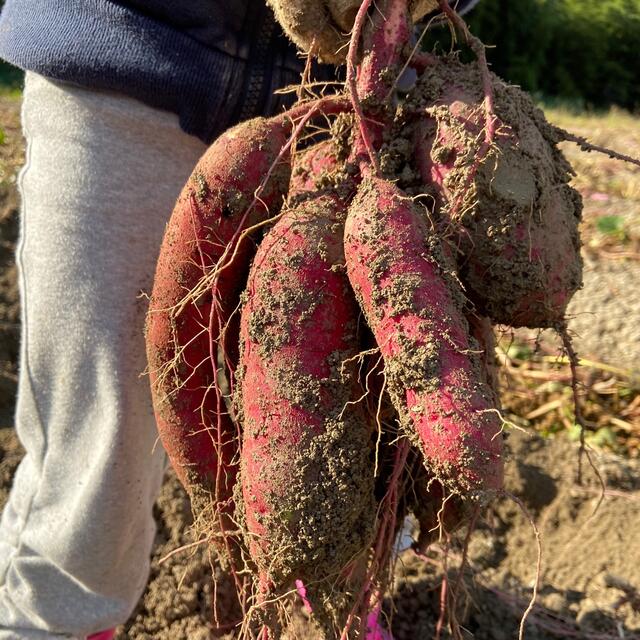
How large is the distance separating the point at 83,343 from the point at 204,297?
0.31m

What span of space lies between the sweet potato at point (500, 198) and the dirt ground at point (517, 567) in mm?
658

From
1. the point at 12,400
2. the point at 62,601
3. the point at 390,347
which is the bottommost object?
the point at 12,400

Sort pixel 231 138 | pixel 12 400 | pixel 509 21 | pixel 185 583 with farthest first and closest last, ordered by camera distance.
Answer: pixel 509 21 < pixel 12 400 < pixel 185 583 < pixel 231 138

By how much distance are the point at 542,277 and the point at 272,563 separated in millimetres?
499

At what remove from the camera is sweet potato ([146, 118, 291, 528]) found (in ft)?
3.10

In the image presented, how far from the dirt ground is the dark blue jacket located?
86 centimetres

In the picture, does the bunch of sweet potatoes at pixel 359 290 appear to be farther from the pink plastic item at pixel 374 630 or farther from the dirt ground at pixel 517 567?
the dirt ground at pixel 517 567

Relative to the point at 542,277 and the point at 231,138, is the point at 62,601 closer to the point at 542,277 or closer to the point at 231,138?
the point at 231,138

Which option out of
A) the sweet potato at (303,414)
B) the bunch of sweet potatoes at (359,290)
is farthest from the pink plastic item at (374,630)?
the sweet potato at (303,414)

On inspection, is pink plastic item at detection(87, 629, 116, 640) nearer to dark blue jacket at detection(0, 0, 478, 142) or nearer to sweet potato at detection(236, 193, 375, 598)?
sweet potato at detection(236, 193, 375, 598)

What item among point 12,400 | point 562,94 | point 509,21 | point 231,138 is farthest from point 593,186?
point 562,94

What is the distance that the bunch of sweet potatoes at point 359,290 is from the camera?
83cm

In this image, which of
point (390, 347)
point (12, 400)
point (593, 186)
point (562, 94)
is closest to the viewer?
point (390, 347)

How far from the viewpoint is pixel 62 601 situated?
1.28 m
